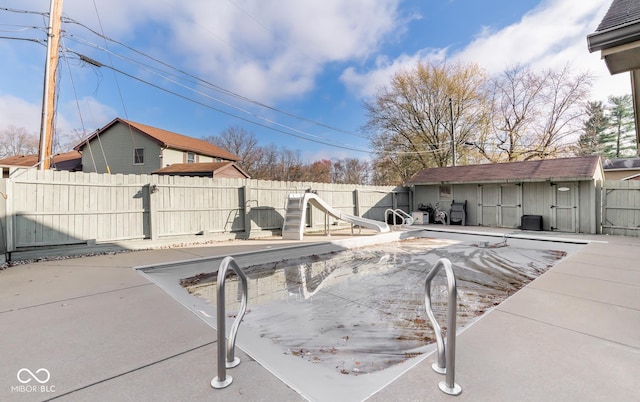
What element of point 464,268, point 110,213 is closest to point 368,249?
point 464,268

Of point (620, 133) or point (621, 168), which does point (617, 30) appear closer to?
point (621, 168)

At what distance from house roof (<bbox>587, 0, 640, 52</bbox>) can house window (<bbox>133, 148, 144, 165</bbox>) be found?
64.8 ft

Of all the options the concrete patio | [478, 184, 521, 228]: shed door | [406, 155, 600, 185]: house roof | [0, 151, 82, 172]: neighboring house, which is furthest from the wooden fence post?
[0, 151, 82, 172]: neighboring house

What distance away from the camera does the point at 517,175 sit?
10.6m

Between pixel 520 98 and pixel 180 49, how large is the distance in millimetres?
20251

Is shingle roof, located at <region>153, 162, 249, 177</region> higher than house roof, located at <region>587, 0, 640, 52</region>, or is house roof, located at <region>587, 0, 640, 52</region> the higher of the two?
shingle roof, located at <region>153, 162, 249, 177</region>

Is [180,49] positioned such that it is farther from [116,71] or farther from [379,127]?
[379,127]

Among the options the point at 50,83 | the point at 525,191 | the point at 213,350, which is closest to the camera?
the point at 213,350

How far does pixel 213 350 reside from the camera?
2090 mm

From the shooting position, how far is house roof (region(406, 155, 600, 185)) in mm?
9312

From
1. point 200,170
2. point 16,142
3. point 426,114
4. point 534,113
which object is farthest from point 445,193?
point 16,142

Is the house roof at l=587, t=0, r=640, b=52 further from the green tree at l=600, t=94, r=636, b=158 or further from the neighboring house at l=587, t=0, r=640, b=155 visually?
the green tree at l=600, t=94, r=636, b=158

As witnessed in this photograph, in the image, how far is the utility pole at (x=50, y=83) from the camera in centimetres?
665

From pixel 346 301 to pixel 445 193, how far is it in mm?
11014
